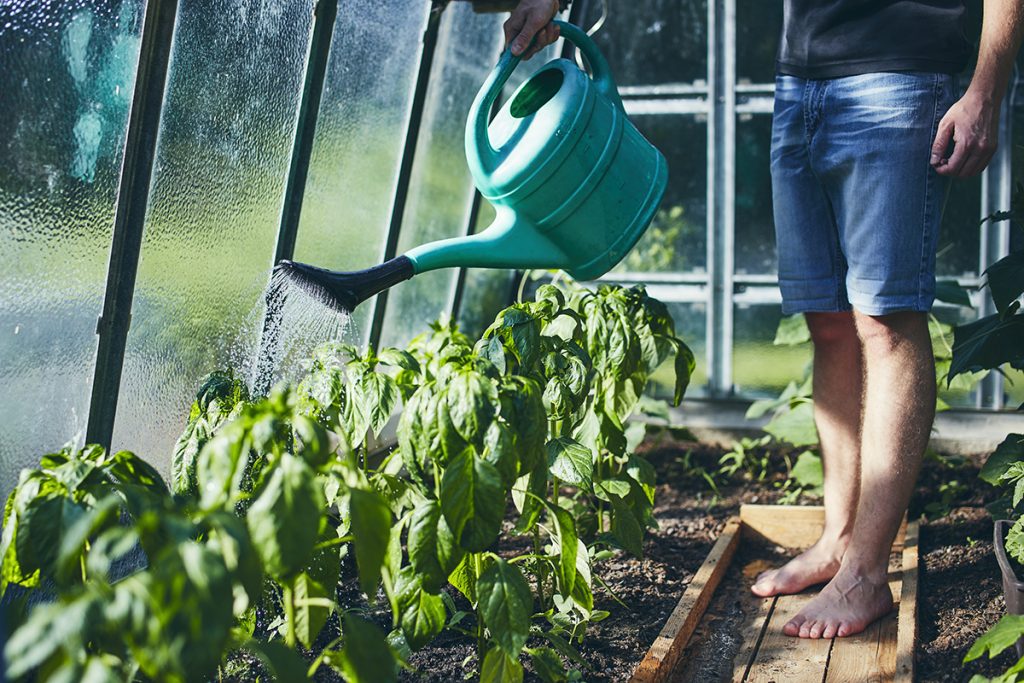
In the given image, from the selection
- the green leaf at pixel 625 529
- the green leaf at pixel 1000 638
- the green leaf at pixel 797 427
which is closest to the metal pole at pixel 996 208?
the green leaf at pixel 797 427

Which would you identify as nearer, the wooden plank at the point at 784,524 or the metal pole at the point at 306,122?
the metal pole at the point at 306,122

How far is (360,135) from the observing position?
2.58 meters

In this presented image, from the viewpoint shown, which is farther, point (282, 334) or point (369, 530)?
point (282, 334)

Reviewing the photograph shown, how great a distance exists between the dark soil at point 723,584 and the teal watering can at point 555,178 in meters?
0.66

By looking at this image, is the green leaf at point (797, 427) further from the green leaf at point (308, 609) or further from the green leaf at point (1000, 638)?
the green leaf at point (308, 609)

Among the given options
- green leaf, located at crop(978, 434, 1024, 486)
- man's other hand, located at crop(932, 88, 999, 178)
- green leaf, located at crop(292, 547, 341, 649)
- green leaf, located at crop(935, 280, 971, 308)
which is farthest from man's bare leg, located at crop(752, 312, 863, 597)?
green leaf, located at crop(292, 547, 341, 649)

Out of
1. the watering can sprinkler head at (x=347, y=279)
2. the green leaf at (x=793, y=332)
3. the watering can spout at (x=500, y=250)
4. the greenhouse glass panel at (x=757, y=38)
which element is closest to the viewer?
the watering can sprinkler head at (x=347, y=279)

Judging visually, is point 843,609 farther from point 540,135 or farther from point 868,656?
point 540,135

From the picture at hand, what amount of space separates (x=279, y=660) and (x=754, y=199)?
9.04 feet

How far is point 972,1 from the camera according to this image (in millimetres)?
2787

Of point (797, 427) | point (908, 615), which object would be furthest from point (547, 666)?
point (797, 427)

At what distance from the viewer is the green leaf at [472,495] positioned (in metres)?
1.24

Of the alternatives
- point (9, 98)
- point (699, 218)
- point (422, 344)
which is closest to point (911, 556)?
point (422, 344)

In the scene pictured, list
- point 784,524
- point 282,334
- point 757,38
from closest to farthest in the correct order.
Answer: point 282,334
point 784,524
point 757,38
